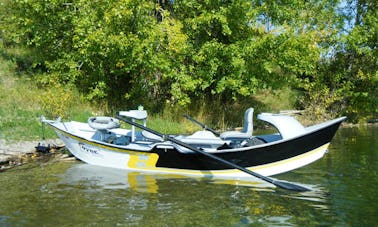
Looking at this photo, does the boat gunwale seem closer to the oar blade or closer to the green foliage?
the oar blade

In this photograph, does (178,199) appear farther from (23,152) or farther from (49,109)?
(49,109)

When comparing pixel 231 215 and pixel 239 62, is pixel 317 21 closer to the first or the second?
pixel 239 62

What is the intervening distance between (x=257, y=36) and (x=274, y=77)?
2.02 meters

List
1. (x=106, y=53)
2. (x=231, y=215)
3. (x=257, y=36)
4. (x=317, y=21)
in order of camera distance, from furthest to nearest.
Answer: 1. (x=317, y=21)
2. (x=257, y=36)
3. (x=106, y=53)
4. (x=231, y=215)

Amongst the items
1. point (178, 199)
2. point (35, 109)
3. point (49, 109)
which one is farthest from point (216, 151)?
point (35, 109)

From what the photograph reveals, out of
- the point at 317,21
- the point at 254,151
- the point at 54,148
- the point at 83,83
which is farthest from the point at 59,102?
the point at 317,21

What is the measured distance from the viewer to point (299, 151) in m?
9.41

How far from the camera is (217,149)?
9961 millimetres

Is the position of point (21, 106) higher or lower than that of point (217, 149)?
higher

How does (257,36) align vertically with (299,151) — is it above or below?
above

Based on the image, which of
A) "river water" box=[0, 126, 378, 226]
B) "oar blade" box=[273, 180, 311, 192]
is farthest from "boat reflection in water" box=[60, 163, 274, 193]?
"oar blade" box=[273, 180, 311, 192]

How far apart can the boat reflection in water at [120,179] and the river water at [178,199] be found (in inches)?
0.8

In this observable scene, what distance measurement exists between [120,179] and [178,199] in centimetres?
227

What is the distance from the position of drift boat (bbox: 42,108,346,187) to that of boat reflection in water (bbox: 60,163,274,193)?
0.22 m
